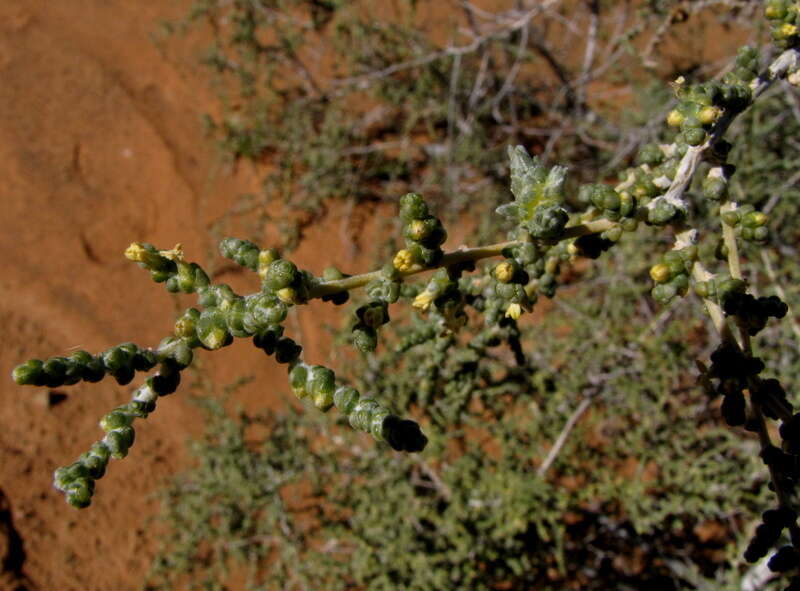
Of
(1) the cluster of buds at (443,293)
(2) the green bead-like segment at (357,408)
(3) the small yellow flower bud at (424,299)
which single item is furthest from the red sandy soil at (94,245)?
(2) the green bead-like segment at (357,408)

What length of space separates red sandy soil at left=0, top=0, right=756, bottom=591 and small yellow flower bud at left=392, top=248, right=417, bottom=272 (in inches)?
162

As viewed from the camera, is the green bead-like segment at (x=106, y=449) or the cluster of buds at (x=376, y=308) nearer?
the green bead-like segment at (x=106, y=449)

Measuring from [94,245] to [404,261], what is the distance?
204 inches

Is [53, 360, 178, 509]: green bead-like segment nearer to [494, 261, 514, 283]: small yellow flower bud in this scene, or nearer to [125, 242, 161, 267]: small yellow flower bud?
[125, 242, 161, 267]: small yellow flower bud

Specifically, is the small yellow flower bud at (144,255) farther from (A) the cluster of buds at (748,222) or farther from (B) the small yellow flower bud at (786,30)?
(B) the small yellow flower bud at (786,30)

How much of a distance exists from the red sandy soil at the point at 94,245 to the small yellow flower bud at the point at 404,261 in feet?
13.5

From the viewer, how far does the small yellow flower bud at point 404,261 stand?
1.18m

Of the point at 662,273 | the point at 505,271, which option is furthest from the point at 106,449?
the point at 662,273

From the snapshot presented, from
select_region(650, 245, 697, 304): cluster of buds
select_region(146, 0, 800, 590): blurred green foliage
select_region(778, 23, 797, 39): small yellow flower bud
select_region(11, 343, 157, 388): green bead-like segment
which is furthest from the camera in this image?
select_region(146, 0, 800, 590): blurred green foliage

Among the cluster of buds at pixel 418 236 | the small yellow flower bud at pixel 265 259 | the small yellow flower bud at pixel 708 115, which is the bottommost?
the cluster of buds at pixel 418 236

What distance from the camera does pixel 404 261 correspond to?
3.92ft

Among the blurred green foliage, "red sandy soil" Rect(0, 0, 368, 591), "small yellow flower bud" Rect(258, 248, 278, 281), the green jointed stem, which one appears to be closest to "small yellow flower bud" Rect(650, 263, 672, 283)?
the green jointed stem

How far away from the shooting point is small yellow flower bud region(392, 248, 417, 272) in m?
1.18

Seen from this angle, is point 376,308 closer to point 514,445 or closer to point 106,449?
point 106,449
